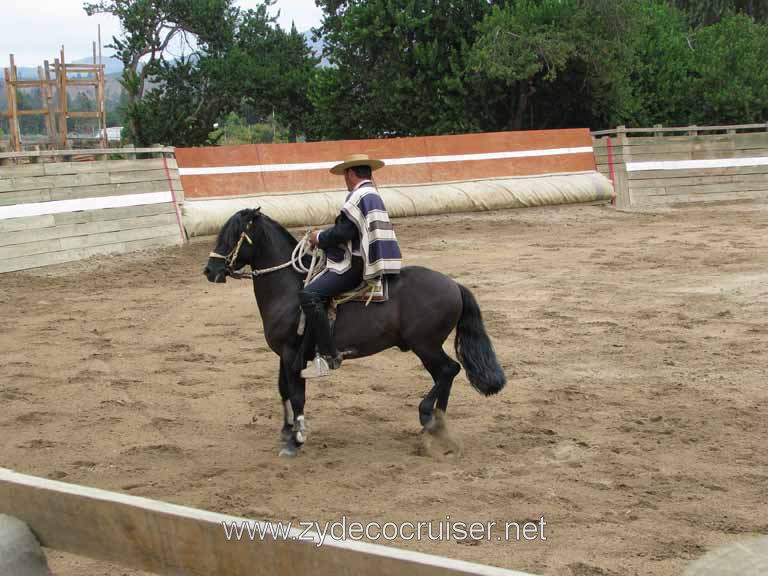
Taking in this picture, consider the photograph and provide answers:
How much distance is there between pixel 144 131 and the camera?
118ft

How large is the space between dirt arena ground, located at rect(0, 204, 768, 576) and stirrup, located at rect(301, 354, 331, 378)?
583mm

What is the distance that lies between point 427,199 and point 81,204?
7.20m

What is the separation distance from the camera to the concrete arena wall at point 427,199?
1673cm

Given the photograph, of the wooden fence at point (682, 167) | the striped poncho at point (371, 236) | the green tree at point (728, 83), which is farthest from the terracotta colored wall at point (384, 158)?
the green tree at point (728, 83)

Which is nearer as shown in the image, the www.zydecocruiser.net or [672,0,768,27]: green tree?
the www.zydecocruiser.net

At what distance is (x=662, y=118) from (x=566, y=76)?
4.52m

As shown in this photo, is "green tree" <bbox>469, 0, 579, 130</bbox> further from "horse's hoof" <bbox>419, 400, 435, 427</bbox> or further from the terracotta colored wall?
"horse's hoof" <bbox>419, 400, 435, 427</bbox>

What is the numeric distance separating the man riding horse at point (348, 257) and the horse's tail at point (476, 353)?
0.64 m

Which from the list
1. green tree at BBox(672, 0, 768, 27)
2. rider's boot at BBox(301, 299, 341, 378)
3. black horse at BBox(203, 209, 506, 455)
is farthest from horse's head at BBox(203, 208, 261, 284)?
green tree at BBox(672, 0, 768, 27)

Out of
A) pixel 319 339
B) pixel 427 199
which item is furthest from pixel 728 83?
pixel 319 339

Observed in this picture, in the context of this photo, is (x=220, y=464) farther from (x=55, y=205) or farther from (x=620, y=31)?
(x=620, y=31)

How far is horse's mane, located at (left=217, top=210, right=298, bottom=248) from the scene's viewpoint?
21.5ft

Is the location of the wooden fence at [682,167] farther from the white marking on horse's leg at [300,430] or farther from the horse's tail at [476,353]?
the white marking on horse's leg at [300,430]

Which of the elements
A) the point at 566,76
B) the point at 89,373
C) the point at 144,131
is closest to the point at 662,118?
the point at 566,76
